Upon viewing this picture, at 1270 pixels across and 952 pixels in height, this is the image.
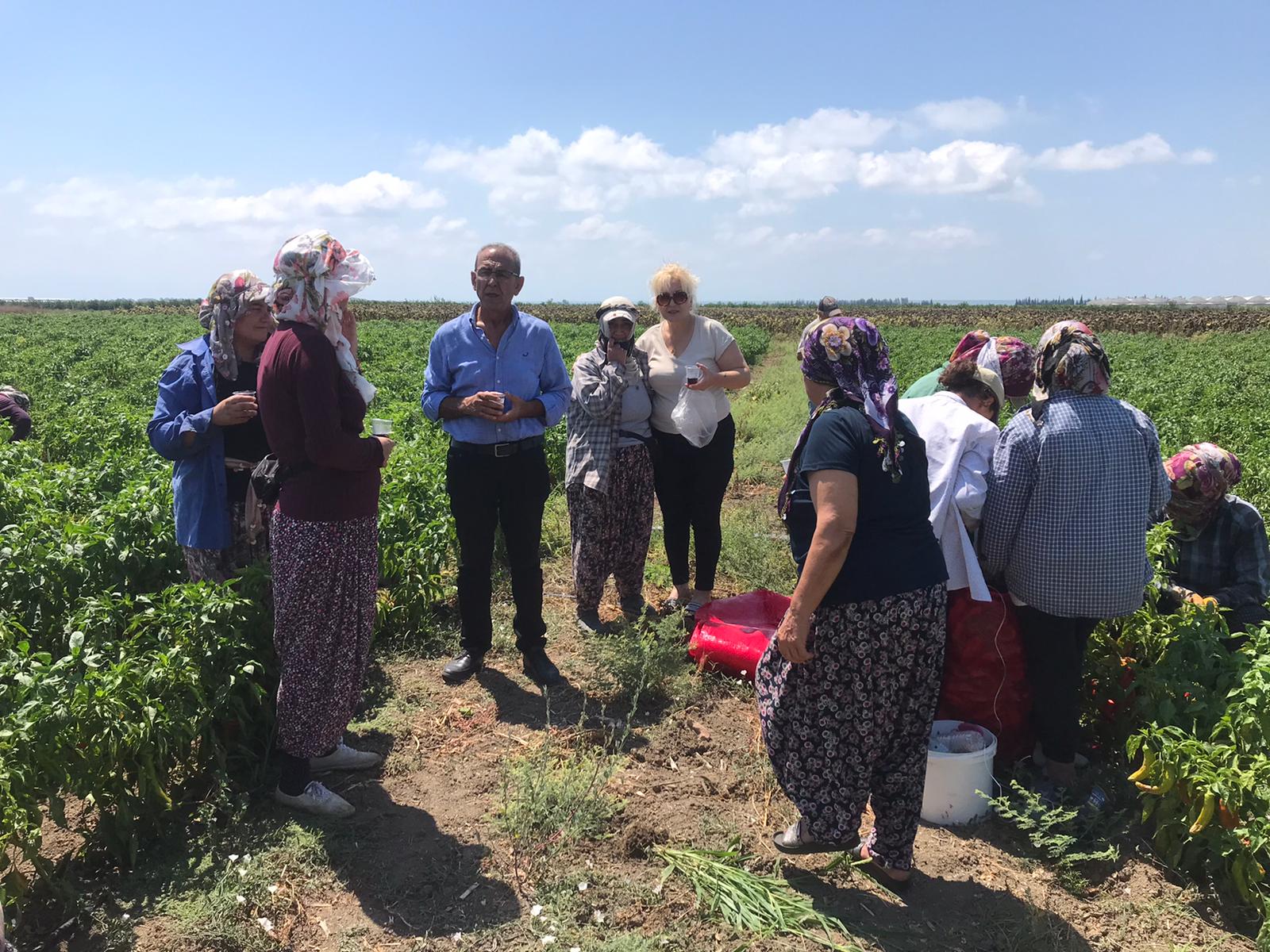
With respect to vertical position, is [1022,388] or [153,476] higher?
[1022,388]

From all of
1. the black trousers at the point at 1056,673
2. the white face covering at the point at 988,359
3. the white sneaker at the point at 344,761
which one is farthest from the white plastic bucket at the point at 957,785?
the white sneaker at the point at 344,761

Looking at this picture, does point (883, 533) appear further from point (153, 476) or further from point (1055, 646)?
point (153, 476)

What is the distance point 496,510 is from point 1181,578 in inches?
135

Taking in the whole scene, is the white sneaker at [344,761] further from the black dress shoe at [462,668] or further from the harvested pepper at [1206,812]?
the harvested pepper at [1206,812]

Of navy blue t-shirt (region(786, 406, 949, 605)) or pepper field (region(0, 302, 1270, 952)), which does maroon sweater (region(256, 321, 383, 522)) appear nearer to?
pepper field (region(0, 302, 1270, 952))

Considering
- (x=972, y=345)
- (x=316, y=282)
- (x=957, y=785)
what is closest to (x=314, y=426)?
(x=316, y=282)

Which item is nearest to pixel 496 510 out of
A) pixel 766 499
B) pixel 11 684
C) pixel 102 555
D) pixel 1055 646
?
pixel 102 555

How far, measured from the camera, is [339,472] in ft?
10.1

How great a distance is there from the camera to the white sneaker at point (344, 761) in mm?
3549

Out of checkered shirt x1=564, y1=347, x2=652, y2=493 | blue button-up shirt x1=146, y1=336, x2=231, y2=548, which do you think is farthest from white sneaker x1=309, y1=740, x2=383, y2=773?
checkered shirt x1=564, y1=347, x2=652, y2=493

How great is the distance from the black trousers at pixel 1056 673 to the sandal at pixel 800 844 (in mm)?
1006

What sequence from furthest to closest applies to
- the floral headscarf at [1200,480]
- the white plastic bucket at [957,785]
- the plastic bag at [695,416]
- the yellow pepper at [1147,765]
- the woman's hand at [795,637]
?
the plastic bag at [695,416] < the floral headscarf at [1200,480] < the white plastic bucket at [957,785] < the yellow pepper at [1147,765] < the woman's hand at [795,637]

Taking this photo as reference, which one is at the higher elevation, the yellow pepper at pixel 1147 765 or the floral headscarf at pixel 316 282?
the floral headscarf at pixel 316 282

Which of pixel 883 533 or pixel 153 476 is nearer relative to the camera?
pixel 883 533
